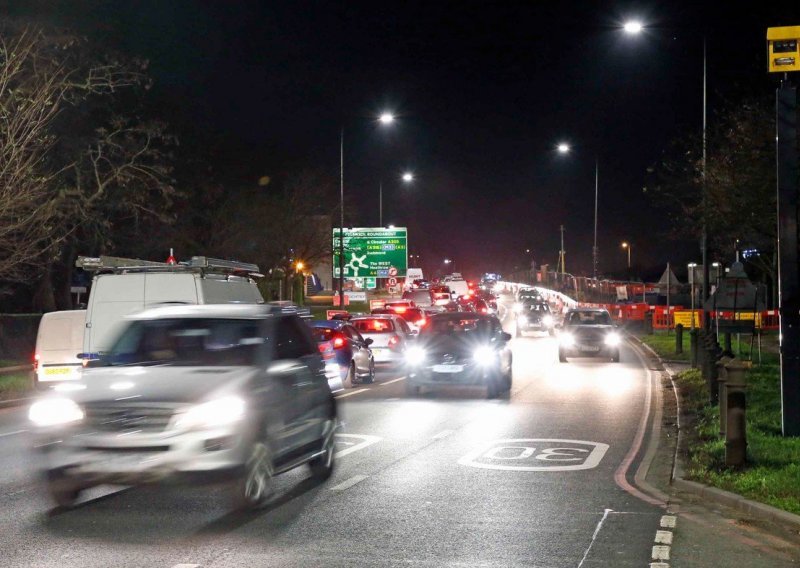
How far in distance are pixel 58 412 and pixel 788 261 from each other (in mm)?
9320

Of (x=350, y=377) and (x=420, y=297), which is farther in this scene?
(x=420, y=297)

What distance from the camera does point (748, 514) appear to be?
9.64m

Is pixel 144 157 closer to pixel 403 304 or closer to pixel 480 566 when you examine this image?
pixel 403 304

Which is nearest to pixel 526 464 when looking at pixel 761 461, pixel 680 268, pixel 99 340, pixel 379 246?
pixel 761 461

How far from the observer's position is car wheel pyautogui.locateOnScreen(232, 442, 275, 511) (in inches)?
368

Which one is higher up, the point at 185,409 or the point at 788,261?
the point at 788,261

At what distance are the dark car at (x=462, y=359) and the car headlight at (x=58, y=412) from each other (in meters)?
12.0

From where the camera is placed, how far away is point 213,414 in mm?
9148

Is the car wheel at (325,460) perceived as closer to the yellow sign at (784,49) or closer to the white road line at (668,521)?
the white road line at (668,521)

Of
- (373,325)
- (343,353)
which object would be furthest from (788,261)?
(373,325)

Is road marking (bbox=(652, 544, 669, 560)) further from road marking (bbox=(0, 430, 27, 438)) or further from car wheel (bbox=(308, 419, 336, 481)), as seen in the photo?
road marking (bbox=(0, 430, 27, 438))

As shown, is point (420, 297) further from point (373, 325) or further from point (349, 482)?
point (349, 482)

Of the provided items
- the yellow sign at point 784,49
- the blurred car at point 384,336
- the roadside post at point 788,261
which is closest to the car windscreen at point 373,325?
the blurred car at point 384,336

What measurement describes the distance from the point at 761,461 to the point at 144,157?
32.5m
